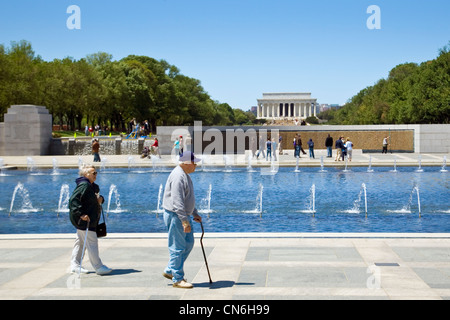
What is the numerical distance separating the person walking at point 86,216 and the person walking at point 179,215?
1312mm

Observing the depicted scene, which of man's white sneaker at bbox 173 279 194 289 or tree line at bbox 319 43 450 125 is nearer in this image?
man's white sneaker at bbox 173 279 194 289

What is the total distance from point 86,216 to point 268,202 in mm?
10450

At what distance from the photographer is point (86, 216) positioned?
8.30 m

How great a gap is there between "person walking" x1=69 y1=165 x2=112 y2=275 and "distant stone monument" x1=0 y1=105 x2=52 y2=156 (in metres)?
35.4

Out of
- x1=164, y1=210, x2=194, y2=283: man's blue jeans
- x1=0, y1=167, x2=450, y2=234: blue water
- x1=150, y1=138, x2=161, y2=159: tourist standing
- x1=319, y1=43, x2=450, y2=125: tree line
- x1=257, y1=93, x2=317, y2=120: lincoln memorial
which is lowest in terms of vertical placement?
x1=0, y1=167, x2=450, y2=234: blue water

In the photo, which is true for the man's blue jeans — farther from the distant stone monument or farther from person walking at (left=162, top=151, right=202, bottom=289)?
the distant stone monument

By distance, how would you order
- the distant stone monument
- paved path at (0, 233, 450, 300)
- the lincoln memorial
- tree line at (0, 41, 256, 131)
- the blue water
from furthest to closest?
the lincoln memorial → tree line at (0, 41, 256, 131) → the distant stone monument → the blue water → paved path at (0, 233, 450, 300)

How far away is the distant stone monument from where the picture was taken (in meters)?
41.6

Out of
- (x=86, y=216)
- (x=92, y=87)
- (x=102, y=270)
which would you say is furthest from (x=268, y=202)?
(x=92, y=87)

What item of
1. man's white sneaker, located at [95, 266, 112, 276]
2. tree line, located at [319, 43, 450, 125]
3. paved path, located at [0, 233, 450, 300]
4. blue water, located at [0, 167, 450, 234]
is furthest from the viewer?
tree line, located at [319, 43, 450, 125]

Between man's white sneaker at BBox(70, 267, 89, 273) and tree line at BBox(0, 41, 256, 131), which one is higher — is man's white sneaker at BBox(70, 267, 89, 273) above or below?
below

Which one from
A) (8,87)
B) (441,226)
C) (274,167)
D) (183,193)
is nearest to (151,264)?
(183,193)

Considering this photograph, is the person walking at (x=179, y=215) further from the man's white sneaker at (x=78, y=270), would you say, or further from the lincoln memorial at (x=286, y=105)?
the lincoln memorial at (x=286, y=105)

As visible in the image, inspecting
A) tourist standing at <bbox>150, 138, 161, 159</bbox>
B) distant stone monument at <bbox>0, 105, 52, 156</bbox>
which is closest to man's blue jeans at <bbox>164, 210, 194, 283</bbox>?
tourist standing at <bbox>150, 138, 161, 159</bbox>
